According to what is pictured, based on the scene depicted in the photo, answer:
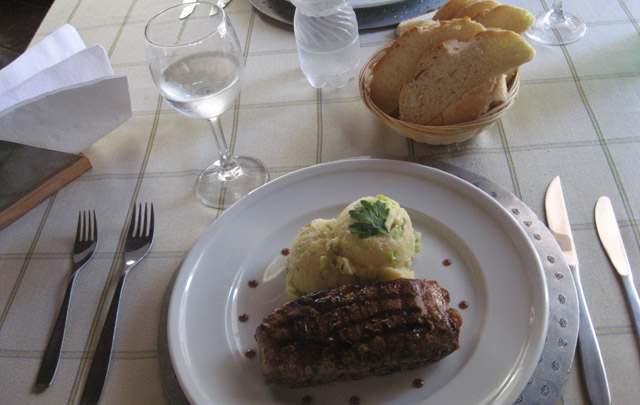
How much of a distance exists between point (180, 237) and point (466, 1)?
121 cm

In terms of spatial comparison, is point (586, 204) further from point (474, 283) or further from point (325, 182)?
point (325, 182)

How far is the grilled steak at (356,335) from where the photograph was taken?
0.94 m

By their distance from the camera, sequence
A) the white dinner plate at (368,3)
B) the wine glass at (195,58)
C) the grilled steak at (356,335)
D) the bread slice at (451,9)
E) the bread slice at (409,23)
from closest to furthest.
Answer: the grilled steak at (356,335) < the wine glass at (195,58) < the bread slice at (451,9) < the bread slice at (409,23) < the white dinner plate at (368,3)

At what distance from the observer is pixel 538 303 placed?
1.02 metres

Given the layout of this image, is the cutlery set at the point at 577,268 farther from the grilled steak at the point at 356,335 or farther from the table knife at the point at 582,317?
the grilled steak at the point at 356,335

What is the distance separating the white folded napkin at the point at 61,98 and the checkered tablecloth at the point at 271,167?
0.13m

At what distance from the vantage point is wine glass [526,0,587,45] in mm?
1820

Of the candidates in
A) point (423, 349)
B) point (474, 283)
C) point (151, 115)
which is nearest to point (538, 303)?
point (474, 283)

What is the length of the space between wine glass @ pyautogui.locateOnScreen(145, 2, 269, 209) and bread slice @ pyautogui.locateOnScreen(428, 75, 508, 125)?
63cm

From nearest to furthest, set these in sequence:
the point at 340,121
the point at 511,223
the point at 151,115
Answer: the point at 511,223 → the point at 340,121 → the point at 151,115

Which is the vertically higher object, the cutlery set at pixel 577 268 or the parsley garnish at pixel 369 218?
the parsley garnish at pixel 369 218

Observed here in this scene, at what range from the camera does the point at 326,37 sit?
1.70 m

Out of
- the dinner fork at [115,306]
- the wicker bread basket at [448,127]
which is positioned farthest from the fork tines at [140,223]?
the wicker bread basket at [448,127]

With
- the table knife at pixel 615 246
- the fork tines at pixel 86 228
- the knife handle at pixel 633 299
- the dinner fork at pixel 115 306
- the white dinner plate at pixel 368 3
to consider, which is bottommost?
the knife handle at pixel 633 299
